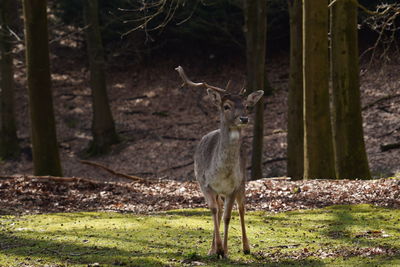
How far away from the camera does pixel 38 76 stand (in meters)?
16.9

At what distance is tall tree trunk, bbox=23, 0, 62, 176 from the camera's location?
17.0m

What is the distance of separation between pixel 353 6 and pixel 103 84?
564 inches

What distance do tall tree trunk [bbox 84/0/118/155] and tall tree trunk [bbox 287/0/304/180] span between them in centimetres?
984

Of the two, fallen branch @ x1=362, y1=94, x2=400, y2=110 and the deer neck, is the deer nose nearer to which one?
the deer neck

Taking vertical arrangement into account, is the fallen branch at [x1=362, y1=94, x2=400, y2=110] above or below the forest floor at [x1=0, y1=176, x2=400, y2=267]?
above

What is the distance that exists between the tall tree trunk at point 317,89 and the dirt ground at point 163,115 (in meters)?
4.52

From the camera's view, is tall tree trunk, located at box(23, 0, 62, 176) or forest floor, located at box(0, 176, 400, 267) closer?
forest floor, located at box(0, 176, 400, 267)

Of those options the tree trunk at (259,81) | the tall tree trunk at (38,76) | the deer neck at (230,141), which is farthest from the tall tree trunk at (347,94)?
the tall tree trunk at (38,76)

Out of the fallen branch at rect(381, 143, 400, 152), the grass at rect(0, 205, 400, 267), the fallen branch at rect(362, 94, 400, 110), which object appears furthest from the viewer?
the fallen branch at rect(362, 94, 400, 110)

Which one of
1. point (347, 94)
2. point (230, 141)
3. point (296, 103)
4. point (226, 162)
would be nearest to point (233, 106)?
point (230, 141)

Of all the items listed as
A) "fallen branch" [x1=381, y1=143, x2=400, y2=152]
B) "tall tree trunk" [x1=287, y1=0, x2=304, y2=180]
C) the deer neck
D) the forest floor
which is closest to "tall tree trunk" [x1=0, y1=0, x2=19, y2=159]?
the forest floor

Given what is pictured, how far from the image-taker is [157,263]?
8.54 meters

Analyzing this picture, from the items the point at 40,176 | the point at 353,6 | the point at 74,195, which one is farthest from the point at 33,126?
the point at 353,6

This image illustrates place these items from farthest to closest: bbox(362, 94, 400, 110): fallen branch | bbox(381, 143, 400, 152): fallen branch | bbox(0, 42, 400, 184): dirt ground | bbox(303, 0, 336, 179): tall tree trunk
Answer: bbox(362, 94, 400, 110): fallen branch, bbox(0, 42, 400, 184): dirt ground, bbox(381, 143, 400, 152): fallen branch, bbox(303, 0, 336, 179): tall tree trunk
